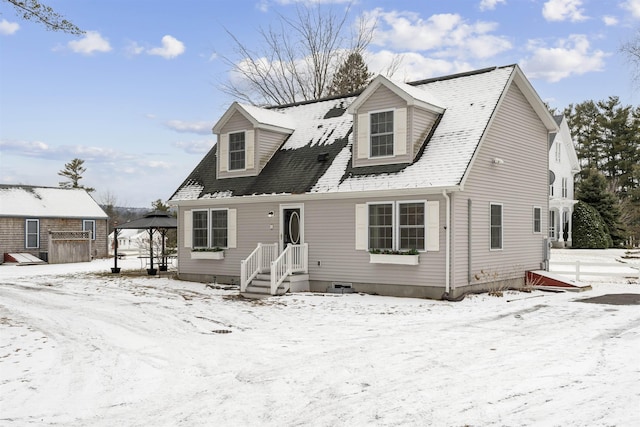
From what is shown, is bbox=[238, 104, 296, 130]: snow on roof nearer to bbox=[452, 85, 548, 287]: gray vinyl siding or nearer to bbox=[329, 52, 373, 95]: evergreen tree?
bbox=[452, 85, 548, 287]: gray vinyl siding

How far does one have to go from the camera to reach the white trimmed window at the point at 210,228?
754 inches

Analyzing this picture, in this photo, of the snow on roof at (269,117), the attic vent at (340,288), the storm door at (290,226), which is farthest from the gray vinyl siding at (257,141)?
the attic vent at (340,288)

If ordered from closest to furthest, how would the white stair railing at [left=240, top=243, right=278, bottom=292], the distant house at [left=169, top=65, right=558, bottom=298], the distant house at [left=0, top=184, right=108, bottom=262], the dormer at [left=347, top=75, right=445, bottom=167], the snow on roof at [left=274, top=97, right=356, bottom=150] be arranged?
the distant house at [left=169, top=65, right=558, bottom=298]
the dormer at [left=347, top=75, right=445, bottom=167]
the white stair railing at [left=240, top=243, right=278, bottom=292]
the snow on roof at [left=274, top=97, right=356, bottom=150]
the distant house at [left=0, top=184, right=108, bottom=262]

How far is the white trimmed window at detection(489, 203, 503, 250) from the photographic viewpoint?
1631 centimetres

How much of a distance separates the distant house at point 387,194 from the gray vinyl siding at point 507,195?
49 millimetres

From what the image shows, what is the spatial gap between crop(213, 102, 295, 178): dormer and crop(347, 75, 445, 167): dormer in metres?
3.86

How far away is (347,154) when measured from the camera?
17625 millimetres

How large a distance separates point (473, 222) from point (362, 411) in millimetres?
10251

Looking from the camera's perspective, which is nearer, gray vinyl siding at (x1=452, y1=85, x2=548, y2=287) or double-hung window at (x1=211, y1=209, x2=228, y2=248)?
gray vinyl siding at (x1=452, y1=85, x2=548, y2=287)

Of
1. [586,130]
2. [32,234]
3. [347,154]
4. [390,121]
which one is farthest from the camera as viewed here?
[586,130]

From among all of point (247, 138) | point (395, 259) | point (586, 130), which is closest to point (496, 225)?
point (395, 259)

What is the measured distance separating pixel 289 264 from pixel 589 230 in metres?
26.3

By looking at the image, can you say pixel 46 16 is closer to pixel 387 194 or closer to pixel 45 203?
pixel 387 194

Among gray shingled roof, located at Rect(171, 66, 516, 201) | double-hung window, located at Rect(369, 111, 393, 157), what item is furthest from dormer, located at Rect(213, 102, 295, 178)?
double-hung window, located at Rect(369, 111, 393, 157)
